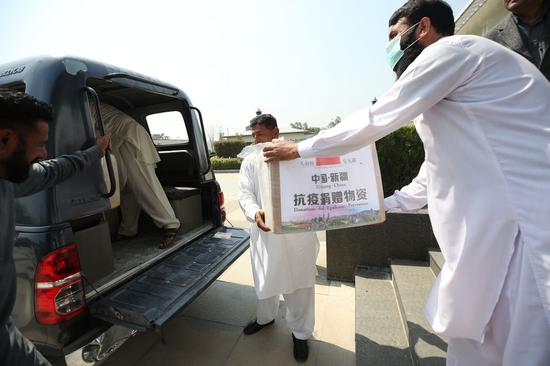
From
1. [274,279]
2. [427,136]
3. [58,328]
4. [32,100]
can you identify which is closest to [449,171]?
[427,136]

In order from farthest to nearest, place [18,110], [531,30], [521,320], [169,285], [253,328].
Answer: [253,328]
[169,285]
[531,30]
[18,110]
[521,320]

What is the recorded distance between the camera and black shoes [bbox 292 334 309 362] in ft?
7.73

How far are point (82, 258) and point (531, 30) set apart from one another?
3.68 m

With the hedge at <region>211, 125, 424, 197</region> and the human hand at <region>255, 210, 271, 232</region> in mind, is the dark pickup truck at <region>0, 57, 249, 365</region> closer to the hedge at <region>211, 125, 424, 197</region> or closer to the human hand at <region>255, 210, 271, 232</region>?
the human hand at <region>255, 210, 271, 232</region>

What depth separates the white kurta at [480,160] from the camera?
1.10 metres

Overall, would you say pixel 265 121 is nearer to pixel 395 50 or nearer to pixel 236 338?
pixel 395 50

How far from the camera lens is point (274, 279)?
7.41 feet

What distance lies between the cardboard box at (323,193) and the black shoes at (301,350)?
1.28 metres

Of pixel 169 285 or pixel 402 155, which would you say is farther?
pixel 402 155

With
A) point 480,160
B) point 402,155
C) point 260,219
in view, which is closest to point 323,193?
point 260,219

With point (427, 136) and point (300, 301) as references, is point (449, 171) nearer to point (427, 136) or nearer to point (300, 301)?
point (427, 136)

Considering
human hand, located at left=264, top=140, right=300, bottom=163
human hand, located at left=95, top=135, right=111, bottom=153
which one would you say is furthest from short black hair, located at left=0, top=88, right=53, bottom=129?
human hand, located at left=264, top=140, right=300, bottom=163

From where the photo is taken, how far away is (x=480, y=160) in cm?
118

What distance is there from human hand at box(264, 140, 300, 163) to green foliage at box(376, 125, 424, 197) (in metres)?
2.61
